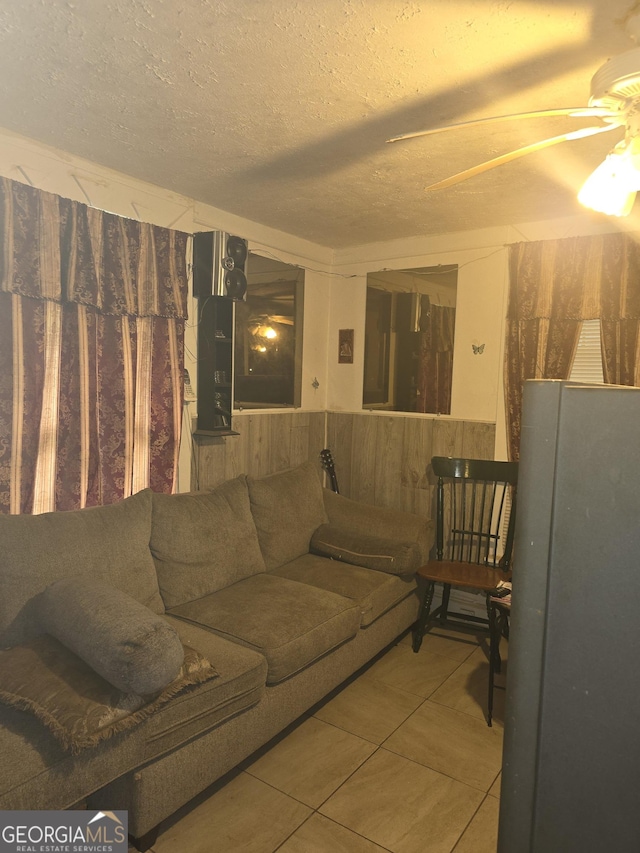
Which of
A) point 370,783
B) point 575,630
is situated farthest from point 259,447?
point 575,630

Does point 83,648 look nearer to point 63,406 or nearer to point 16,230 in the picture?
point 63,406

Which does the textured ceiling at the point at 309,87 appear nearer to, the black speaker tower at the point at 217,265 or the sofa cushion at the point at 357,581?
the black speaker tower at the point at 217,265

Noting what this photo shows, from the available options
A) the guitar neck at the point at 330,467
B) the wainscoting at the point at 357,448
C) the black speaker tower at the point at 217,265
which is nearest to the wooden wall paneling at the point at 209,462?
the wainscoting at the point at 357,448

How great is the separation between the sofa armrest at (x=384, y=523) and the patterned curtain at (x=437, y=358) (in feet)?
2.85

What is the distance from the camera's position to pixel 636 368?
127 inches

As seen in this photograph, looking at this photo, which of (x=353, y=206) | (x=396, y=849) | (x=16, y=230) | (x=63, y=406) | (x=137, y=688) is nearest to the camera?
(x=137, y=688)

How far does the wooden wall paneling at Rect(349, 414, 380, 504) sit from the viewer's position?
174 inches

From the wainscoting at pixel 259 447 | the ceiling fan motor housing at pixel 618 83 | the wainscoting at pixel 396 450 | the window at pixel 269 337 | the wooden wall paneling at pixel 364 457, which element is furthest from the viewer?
the wooden wall paneling at pixel 364 457

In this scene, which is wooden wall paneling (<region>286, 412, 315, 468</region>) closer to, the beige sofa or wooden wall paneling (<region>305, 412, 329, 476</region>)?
wooden wall paneling (<region>305, 412, 329, 476</region>)

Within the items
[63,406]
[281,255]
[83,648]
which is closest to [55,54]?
[63,406]

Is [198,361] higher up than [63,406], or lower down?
higher up

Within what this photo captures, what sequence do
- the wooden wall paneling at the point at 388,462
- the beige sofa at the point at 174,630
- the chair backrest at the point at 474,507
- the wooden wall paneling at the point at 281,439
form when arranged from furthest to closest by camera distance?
the wooden wall paneling at the point at 388,462
the wooden wall paneling at the point at 281,439
the chair backrest at the point at 474,507
the beige sofa at the point at 174,630

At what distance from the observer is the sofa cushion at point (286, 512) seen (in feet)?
11.0

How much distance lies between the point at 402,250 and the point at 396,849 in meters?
3.60
